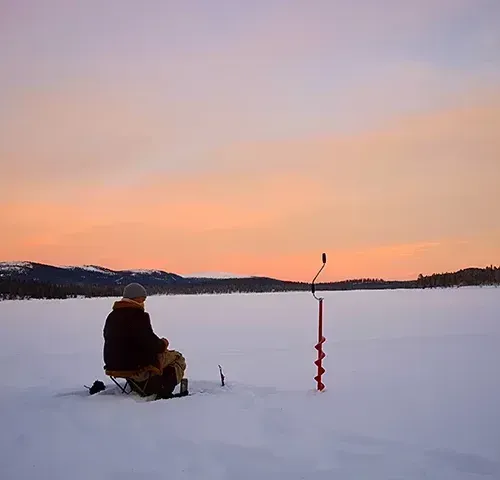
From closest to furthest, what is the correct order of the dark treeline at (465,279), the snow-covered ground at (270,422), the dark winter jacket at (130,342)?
the snow-covered ground at (270,422)
the dark winter jacket at (130,342)
the dark treeline at (465,279)

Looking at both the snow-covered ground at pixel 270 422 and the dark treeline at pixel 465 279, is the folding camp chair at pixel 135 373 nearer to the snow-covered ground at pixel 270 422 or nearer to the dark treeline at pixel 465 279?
the snow-covered ground at pixel 270 422

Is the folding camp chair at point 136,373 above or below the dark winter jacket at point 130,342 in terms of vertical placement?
below

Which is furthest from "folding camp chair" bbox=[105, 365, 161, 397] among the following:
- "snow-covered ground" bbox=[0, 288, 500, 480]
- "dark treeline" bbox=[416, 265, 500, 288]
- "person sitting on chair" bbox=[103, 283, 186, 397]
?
"dark treeline" bbox=[416, 265, 500, 288]

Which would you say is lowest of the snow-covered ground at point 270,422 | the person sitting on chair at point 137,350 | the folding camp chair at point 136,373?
the snow-covered ground at point 270,422

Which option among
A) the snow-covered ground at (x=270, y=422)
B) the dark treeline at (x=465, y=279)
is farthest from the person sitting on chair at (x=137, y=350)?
the dark treeline at (x=465, y=279)

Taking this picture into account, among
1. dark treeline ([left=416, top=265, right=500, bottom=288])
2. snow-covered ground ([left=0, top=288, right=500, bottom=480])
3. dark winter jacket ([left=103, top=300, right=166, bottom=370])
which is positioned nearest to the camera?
snow-covered ground ([left=0, top=288, right=500, bottom=480])

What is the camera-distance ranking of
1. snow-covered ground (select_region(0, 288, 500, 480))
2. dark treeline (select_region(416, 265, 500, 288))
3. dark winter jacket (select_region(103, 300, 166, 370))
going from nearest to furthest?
1. snow-covered ground (select_region(0, 288, 500, 480))
2. dark winter jacket (select_region(103, 300, 166, 370))
3. dark treeline (select_region(416, 265, 500, 288))

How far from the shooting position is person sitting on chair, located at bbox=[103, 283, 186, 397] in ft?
19.8

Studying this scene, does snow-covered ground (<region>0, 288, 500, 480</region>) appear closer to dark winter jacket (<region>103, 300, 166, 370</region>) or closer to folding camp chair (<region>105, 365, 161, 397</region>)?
folding camp chair (<region>105, 365, 161, 397</region>)

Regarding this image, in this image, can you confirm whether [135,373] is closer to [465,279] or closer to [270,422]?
[270,422]

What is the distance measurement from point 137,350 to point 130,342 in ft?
Answer: 0.36

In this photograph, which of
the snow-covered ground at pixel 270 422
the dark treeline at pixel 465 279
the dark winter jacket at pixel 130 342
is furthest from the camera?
the dark treeline at pixel 465 279

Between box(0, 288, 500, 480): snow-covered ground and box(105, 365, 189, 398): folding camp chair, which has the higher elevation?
box(105, 365, 189, 398): folding camp chair

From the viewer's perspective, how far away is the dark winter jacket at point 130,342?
604 centimetres
